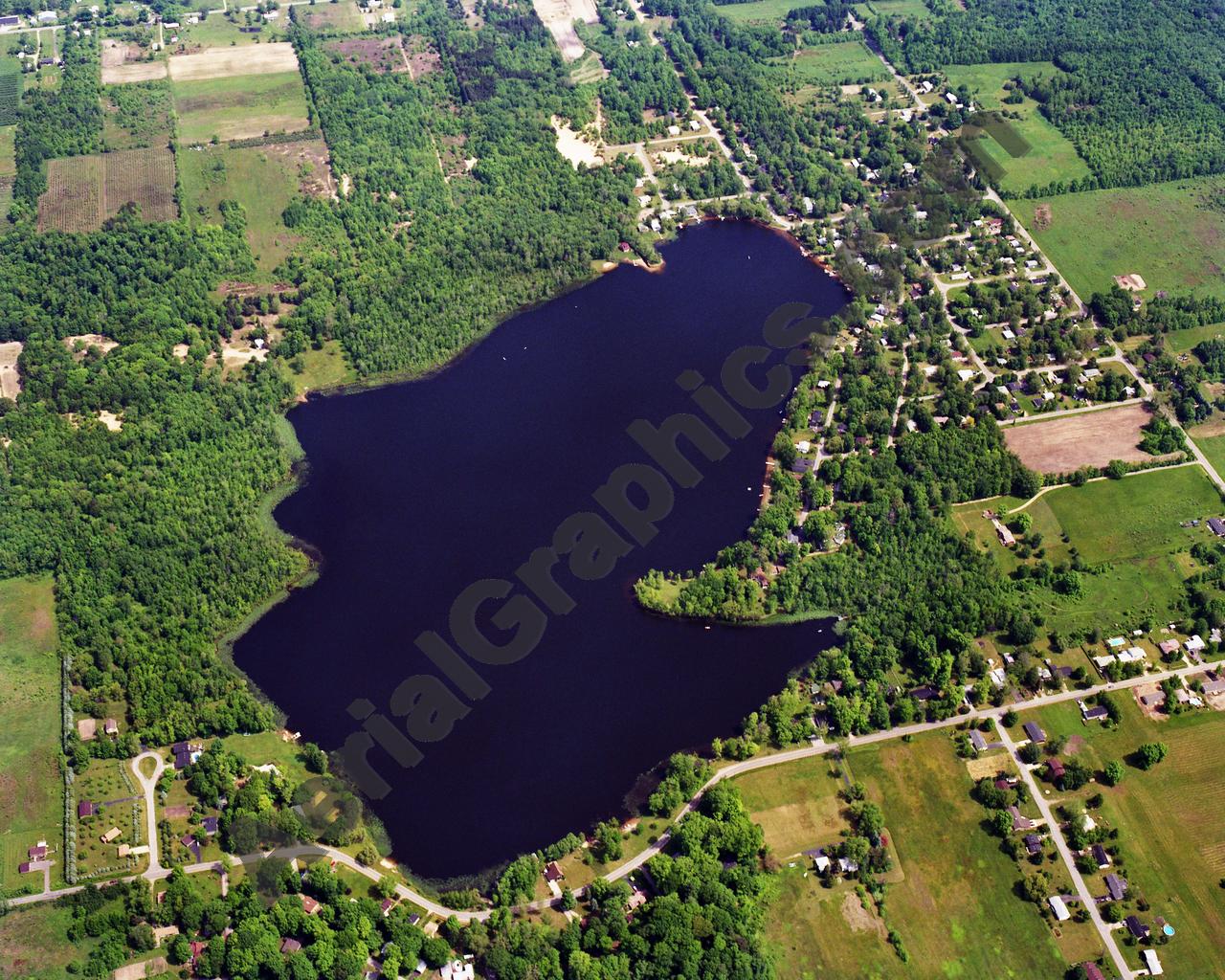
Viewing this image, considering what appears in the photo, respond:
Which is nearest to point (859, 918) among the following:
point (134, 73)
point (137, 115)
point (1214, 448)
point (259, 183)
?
point (1214, 448)

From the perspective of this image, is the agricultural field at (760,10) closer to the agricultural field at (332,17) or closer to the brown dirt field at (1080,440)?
the agricultural field at (332,17)

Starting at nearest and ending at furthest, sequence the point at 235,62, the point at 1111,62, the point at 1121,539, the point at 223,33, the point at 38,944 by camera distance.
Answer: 1. the point at 38,944
2. the point at 1121,539
3. the point at 235,62
4. the point at 1111,62
5. the point at 223,33

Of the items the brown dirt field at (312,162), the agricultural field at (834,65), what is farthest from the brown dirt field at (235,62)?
the agricultural field at (834,65)

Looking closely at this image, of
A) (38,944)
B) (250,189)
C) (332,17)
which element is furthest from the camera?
(332,17)

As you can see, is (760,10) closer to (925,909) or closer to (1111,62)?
(1111,62)

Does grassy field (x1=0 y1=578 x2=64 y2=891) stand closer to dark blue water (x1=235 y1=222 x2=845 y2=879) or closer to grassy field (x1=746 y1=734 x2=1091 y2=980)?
dark blue water (x1=235 y1=222 x2=845 y2=879)

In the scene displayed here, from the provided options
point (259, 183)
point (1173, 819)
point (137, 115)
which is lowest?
point (1173, 819)
